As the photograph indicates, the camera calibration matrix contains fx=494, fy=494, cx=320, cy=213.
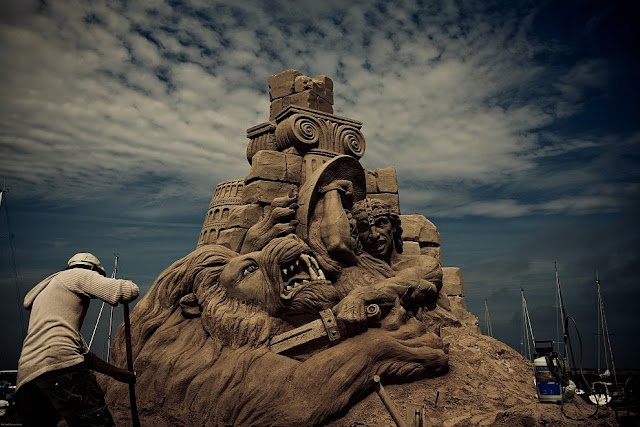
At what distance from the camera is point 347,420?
5012 millimetres

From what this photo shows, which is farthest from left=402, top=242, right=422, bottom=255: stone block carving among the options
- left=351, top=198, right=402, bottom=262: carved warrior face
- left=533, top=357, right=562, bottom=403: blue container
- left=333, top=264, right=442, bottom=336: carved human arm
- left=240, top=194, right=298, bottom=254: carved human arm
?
left=533, top=357, right=562, bottom=403: blue container

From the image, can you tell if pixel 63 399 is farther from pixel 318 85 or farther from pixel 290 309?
pixel 318 85

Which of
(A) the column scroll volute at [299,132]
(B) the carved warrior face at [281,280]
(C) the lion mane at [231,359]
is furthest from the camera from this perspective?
(A) the column scroll volute at [299,132]

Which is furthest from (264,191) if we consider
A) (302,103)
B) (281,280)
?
(302,103)

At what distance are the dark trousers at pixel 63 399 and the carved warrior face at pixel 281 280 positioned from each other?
247cm

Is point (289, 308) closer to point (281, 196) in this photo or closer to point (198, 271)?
point (198, 271)

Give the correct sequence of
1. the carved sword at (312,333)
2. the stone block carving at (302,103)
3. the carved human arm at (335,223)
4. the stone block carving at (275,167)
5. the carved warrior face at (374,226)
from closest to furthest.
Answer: the carved sword at (312,333)
the carved human arm at (335,223)
the carved warrior face at (374,226)
the stone block carving at (275,167)
the stone block carving at (302,103)

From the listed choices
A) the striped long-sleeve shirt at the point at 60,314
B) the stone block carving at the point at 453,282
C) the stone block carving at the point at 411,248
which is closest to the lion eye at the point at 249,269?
the striped long-sleeve shirt at the point at 60,314

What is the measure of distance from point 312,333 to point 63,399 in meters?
2.62

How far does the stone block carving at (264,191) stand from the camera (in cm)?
738

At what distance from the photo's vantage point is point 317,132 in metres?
8.13

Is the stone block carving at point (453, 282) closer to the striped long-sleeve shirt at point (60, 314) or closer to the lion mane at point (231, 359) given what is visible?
the lion mane at point (231, 359)

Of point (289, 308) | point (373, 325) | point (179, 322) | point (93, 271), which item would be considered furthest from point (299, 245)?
point (93, 271)

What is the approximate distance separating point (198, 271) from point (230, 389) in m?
1.73
